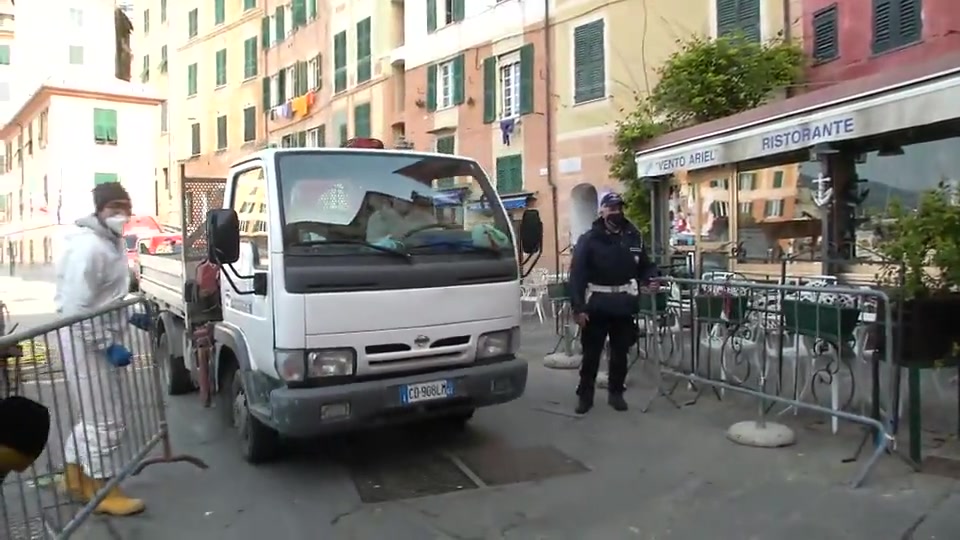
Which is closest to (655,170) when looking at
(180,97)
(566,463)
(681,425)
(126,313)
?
(681,425)

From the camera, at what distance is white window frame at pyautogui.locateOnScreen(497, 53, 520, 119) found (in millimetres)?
21328

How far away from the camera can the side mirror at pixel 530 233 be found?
6.17 metres

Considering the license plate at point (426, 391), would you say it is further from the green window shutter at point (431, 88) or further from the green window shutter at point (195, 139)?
the green window shutter at point (195, 139)

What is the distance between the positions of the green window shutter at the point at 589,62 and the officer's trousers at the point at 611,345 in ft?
41.0

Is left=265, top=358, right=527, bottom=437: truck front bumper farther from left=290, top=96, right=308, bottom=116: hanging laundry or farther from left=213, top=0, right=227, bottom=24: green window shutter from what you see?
left=213, top=0, right=227, bottom=24: green window shutter

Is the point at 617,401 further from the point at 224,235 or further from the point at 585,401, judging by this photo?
the point at 224,235

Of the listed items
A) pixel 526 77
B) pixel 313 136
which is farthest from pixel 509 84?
pixel 313 136

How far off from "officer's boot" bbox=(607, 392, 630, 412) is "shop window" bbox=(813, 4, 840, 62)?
31.0 ft

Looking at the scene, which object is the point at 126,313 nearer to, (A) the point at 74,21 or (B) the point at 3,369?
(B) the point at 3,369

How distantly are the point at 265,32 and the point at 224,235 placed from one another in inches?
1324

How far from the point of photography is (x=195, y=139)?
4284 cm

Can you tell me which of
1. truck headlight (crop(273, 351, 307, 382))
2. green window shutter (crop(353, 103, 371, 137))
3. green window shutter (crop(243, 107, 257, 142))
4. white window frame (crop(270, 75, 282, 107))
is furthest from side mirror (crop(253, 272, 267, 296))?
green window shutter (crop(243, 107, 257, 142))

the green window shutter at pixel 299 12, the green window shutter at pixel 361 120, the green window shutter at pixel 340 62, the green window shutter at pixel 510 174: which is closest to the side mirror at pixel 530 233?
the green window shutter at pixel 510 174

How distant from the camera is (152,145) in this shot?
4850 cm
